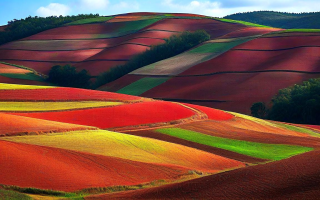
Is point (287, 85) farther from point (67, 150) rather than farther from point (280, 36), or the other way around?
point (67, 150)

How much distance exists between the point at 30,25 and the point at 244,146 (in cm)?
10859

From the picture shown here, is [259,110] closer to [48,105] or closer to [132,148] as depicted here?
[48,105]

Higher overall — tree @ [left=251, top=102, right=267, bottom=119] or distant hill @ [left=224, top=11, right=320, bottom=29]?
distant hill @ [left=224, top=11, right=320, bottom=29]

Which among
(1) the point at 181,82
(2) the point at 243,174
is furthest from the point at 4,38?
(2) the point at 243,174

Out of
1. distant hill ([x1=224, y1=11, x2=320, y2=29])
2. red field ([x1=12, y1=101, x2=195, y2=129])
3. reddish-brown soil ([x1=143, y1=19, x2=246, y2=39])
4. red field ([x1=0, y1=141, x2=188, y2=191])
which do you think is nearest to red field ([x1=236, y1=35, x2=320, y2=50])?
reddish-brown soil ([x1=143, y1=19, x2=246, y2=39])

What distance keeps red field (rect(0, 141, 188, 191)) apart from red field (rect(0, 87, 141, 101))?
1808 cm

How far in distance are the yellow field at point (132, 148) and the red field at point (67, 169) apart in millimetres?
1015

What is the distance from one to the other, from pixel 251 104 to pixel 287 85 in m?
6.57

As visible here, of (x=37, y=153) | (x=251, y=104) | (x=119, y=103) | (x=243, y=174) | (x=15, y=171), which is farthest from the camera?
(x=251, y=104)

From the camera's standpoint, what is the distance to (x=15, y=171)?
19562 millimetres

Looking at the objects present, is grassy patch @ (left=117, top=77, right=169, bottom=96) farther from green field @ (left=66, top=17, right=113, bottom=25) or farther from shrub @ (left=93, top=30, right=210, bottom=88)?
green field @ (left=66, top=17, right=113, bottom=25)

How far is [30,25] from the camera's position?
131 m

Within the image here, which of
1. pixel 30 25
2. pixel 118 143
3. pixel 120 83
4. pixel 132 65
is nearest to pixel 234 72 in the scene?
pixel 120 83

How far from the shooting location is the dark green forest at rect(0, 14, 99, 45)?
Result: 124 metres
